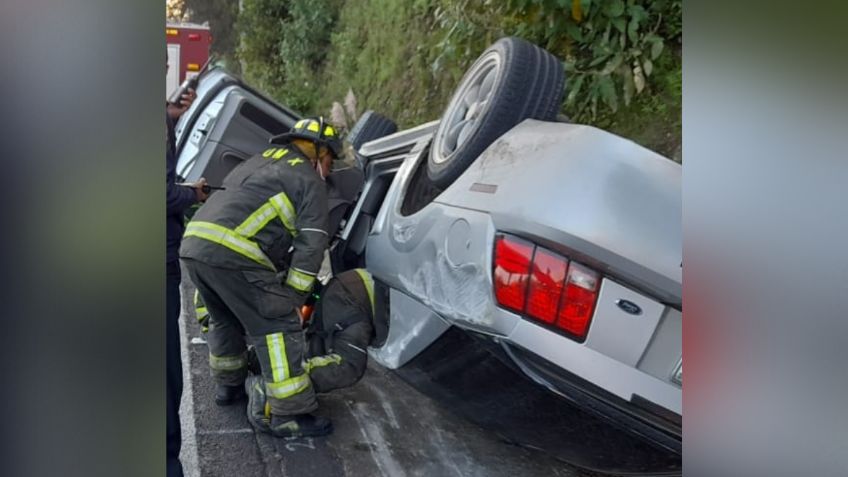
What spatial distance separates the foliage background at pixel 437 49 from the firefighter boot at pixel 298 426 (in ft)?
5.37

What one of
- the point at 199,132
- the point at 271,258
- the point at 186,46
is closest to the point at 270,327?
the point at 271,258

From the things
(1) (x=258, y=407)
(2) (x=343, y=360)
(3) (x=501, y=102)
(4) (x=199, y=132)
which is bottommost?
(1) (x=258, y=407)

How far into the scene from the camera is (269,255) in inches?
118

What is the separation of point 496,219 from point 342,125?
178 inches

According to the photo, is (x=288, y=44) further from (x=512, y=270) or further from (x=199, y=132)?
(x=512, y=270)

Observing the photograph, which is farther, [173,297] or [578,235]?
[173,297]

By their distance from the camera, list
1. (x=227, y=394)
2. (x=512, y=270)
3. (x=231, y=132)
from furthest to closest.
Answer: (x=231, y=132), (x=227, y=394), (x=512, y=270)

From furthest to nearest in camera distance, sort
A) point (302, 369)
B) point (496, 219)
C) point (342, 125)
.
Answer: point (342, 125)
point (302, 369)
point (496, 219)

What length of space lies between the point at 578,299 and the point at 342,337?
1.39 m

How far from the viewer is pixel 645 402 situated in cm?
185

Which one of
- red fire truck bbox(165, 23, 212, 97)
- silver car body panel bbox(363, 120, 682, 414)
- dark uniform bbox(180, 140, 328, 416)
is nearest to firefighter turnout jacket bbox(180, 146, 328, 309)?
dark uniform bbox(180, 140, 328, 416)

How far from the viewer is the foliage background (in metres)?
3.99
